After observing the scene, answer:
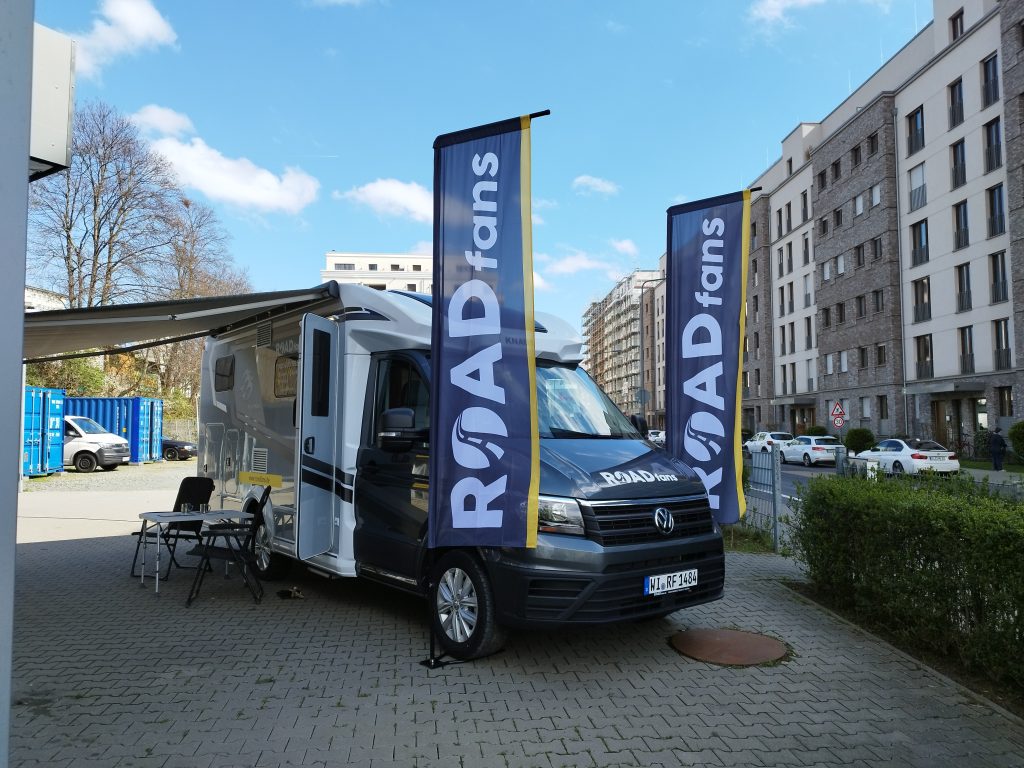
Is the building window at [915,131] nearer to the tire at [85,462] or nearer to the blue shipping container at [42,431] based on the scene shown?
the blue shipping container at [42,431]

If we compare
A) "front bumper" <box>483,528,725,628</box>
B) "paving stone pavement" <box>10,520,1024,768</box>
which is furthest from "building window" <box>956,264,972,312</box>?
"front bumper" <box>483,528,725,628</box>

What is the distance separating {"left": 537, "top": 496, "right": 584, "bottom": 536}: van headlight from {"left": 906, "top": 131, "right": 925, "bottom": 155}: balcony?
A: 130ft

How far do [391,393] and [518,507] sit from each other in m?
1.95

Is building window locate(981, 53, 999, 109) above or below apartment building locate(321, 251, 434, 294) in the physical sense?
below

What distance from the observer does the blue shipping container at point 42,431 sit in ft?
66.4

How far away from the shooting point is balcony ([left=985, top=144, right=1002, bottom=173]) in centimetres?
3155

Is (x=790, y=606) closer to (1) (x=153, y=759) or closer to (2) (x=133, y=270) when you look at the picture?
(1) (x=153, y=759)

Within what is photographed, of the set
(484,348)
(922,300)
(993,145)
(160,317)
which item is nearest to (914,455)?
(922,300)

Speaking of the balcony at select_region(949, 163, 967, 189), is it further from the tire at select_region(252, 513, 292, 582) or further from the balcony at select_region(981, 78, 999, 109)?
the tire at select_region(252, 513, 292, 582)

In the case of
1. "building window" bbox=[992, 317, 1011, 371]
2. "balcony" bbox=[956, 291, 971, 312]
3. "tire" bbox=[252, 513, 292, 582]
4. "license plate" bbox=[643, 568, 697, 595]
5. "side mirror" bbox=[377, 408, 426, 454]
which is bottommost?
"tire" bbox=[252, 513, 292, 582]

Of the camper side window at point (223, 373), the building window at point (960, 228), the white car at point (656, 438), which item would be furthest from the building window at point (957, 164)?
the camper side window at point (223, 373)

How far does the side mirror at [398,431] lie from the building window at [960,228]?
1402 inches

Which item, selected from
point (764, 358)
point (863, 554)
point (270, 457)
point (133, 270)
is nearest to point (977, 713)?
point (863, 554)

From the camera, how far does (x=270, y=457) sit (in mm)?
7492
